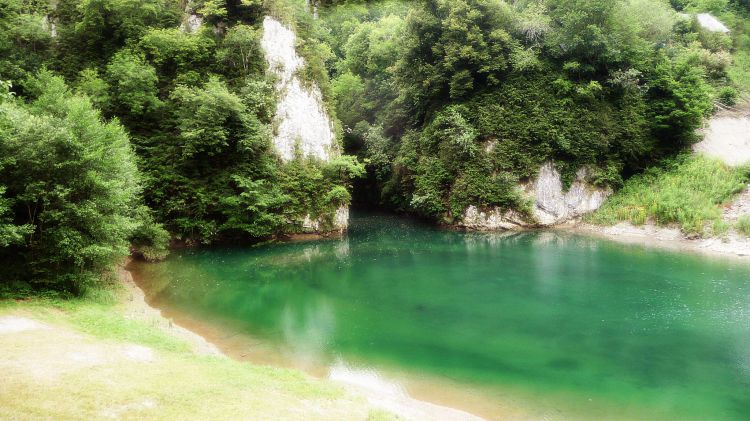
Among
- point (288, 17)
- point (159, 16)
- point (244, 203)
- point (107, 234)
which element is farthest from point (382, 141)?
point (107, 234)

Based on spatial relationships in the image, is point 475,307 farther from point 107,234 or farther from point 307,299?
point 107,234

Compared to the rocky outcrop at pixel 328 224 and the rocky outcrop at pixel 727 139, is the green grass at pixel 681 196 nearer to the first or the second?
the rocky outcrop at pixel 727 139

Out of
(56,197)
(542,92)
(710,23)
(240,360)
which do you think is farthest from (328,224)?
(710,23)

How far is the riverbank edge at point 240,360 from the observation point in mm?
9609

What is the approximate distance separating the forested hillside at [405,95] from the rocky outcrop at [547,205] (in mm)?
661

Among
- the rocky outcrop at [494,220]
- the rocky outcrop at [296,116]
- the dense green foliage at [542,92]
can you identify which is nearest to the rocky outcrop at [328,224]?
the rocky outcrop at [296,116]

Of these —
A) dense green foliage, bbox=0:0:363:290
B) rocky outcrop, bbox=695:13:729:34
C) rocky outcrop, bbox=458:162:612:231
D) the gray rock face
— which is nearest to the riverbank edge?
dense green foliage, bbox=0:0:363:290

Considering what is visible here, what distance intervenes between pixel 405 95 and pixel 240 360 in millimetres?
29826

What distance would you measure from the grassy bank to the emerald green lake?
288 centimetres

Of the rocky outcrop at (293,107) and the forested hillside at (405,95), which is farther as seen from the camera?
the rocky outcrop at (293,107)

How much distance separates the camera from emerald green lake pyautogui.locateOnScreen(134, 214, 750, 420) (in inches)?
439

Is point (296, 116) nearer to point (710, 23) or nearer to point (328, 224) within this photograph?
point (328, 224)

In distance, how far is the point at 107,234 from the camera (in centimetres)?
1598

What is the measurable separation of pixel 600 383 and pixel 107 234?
16.5 m
